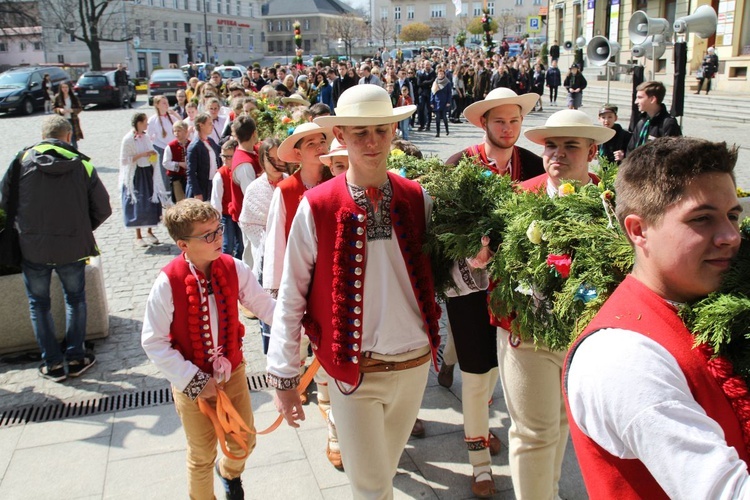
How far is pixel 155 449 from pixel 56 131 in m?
2.76

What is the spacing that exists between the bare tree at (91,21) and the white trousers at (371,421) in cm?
5481

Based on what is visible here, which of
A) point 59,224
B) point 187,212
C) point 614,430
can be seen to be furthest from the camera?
point 59,224

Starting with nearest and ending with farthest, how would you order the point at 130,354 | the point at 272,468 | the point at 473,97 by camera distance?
the point at 272,468, the point at 130,354, the point at 473,97

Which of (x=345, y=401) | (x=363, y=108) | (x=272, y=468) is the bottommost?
(x=272, y=468)

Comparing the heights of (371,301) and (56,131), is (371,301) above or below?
below

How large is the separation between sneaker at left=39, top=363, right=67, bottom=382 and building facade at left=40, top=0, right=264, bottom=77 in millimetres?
56144

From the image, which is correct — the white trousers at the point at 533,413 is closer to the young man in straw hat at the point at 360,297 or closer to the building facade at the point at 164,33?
the young man in straw hat at the point at 360,297

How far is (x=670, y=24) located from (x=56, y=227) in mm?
30330

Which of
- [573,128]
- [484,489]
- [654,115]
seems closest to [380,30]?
[654,115]

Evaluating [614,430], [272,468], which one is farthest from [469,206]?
[272,468]

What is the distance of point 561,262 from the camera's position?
2.38m

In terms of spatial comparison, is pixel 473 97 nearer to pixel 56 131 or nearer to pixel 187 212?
pixel 56 131

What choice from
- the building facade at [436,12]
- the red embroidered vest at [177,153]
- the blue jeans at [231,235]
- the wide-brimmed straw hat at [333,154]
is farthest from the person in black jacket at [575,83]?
the building facade at [436,12]

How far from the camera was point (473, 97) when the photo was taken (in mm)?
22641
